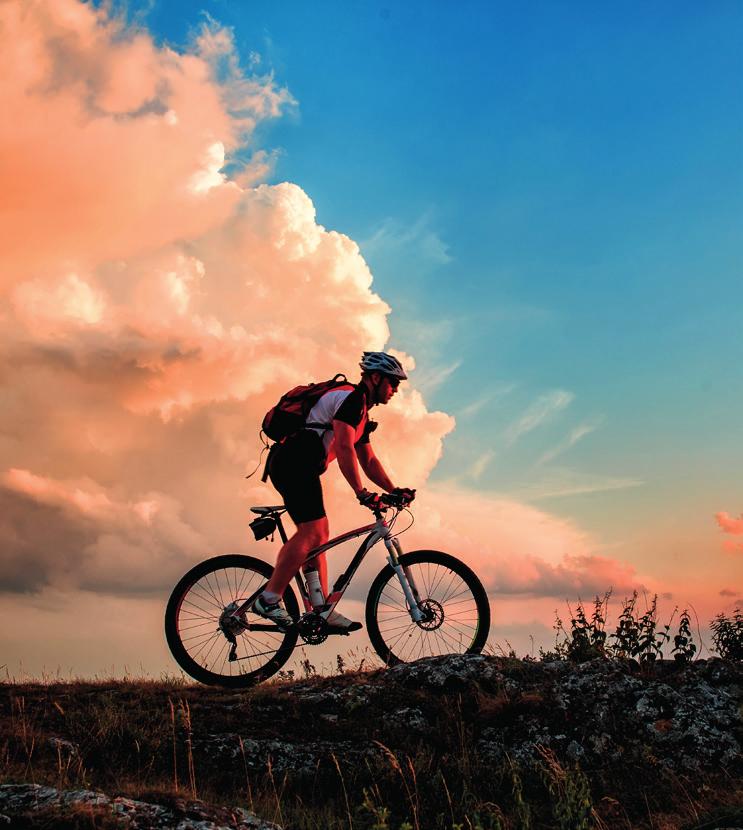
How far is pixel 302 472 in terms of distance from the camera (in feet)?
29.3

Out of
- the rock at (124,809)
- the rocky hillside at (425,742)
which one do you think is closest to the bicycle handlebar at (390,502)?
the rocky hillside at (425,742)

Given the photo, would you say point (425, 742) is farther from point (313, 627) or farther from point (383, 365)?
point (383, 365)

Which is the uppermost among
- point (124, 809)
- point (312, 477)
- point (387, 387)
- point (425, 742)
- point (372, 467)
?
point (387, 387)

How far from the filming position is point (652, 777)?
740 centimetres

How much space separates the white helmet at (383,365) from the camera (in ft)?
29.5

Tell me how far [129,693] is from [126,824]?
5.15m

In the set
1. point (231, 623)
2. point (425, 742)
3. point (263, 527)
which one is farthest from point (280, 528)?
point (425, 742)

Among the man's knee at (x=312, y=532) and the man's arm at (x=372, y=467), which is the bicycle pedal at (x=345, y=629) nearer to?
the man's knee at (x=312, y=532)

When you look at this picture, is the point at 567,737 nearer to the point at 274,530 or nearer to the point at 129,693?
the point at 274,530

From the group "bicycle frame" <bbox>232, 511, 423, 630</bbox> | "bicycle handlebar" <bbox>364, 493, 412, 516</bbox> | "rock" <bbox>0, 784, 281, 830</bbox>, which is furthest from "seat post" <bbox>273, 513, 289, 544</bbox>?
"rock" <bbox>0, 784, 281, 830</bbox>

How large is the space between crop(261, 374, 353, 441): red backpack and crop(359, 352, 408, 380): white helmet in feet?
1.40

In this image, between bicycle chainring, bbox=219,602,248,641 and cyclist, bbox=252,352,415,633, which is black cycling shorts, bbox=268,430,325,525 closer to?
cyclist, bbox=252,352,415,633

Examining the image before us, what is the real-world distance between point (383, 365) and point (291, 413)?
118cm

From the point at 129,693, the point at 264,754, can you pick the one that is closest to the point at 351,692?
the point at 264,754
